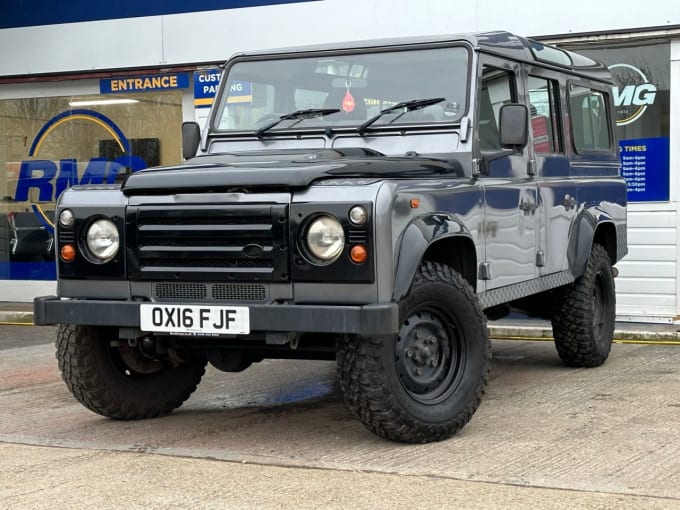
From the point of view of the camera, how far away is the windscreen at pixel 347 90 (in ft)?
21.6

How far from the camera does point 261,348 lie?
233 inches

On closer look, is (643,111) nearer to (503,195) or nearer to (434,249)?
(503,195)

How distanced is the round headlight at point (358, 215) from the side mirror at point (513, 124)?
1.51 m

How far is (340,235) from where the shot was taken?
17.6ft

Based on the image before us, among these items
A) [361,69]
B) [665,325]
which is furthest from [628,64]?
[361,69]

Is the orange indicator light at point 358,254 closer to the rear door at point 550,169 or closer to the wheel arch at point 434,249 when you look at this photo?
the wheel arch at point 434,249

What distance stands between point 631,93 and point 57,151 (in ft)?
22.9

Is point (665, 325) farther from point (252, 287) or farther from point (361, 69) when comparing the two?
point (252, 287)

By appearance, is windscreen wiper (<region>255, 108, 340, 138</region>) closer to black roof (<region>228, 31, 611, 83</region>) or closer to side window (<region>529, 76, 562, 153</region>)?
black roof (<region>228, 31, 611, 83</region>)

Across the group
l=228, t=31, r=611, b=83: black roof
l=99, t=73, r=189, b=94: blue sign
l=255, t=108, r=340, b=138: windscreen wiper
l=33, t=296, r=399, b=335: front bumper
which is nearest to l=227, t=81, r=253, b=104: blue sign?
l=228, t=31, r=611, b=83: black roof

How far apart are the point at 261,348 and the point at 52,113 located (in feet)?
29.9

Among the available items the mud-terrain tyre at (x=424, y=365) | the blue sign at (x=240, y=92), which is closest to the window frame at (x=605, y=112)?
the blue sign at (x=240, y=92)

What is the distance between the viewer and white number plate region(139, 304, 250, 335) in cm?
552

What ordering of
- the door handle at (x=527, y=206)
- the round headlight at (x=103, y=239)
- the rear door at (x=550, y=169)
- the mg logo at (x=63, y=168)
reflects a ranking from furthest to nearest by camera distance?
the mg logo at (x=63, y=168)
the rear door at (x=550, y=169)
the door handle at (x=527, y=206)
the round headlight at (x=103, y=239)
